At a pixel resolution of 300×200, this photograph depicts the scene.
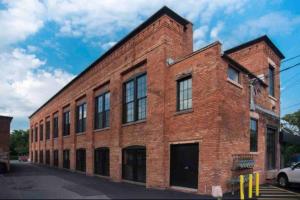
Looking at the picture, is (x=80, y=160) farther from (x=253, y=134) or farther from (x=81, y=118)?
(x=253, y=134)

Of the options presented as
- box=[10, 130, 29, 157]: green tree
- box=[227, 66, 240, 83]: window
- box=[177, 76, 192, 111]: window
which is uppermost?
box=[227, 66, 240, 83]: window

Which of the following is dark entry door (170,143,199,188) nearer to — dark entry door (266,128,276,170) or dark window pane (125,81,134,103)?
dark window pane (125,81,134,103)

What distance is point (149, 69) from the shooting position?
18.4 metres

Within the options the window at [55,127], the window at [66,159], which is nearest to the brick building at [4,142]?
the window at [66,159]

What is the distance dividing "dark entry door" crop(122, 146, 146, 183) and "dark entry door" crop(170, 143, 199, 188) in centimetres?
261

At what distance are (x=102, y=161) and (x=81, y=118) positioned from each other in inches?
259

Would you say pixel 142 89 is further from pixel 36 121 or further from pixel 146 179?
pixel 36 121

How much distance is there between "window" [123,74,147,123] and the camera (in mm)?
19344

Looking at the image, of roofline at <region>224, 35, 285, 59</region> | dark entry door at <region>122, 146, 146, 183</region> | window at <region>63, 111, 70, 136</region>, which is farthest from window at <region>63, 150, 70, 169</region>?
roofline at <region>224, 35, 285, 59</region>

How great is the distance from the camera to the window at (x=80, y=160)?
28.5 meters

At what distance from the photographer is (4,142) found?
A: 30672 mm

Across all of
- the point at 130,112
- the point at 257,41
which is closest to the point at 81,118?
the point at 130,112

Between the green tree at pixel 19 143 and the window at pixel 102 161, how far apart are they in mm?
69518

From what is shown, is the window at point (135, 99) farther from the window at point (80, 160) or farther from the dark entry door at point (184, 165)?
the window at point (80, 160)
